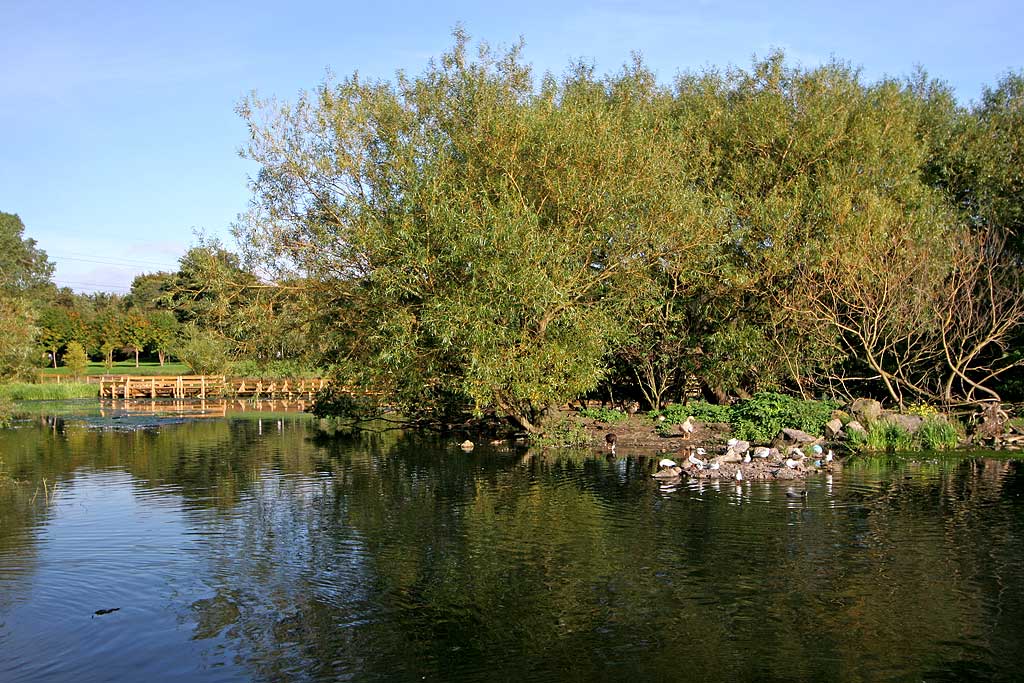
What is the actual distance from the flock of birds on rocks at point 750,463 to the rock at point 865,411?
3.51m

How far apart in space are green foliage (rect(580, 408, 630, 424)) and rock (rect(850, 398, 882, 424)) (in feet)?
28.8

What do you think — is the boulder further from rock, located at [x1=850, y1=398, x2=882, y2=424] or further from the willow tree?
the willow tree

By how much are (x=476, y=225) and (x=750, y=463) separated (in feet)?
34.8

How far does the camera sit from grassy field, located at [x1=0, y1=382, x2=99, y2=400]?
5706 centimetres

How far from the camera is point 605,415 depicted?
3434cm

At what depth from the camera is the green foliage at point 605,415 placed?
3409 centimetres

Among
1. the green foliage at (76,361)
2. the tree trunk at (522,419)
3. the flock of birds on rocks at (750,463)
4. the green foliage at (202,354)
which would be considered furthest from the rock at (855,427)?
the green foliage at (76,361)

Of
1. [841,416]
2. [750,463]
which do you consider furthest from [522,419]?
[841,416]

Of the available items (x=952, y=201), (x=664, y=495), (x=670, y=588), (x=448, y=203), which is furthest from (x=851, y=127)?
(x=670, y=588)

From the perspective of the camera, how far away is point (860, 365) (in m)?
35.4

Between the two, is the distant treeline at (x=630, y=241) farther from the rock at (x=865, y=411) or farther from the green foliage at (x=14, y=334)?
the green foliage at (x=14, y=334)

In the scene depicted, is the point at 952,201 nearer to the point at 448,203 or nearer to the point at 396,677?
the point at 448,203

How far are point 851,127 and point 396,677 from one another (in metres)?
29.9

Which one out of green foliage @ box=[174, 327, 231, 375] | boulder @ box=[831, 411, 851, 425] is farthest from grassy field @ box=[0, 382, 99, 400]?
boulder @ box=[831, 411, 851, 425]
